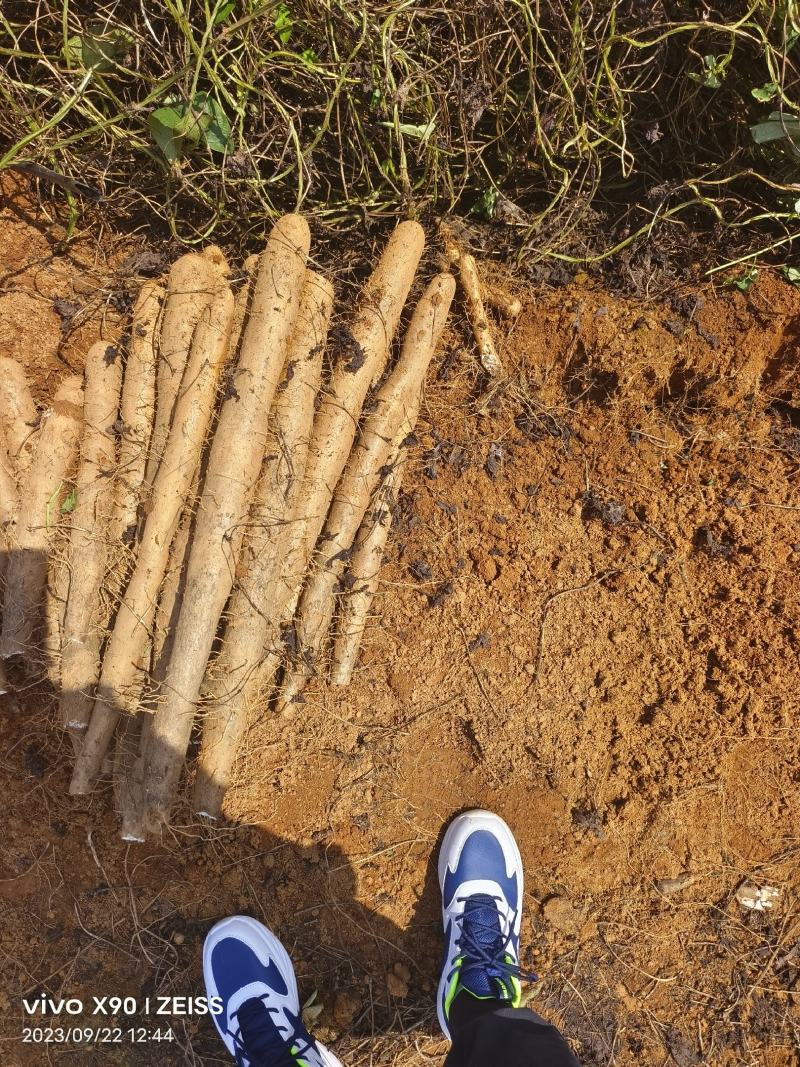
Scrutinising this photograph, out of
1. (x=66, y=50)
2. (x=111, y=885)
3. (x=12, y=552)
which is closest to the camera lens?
(x=66, y=50)

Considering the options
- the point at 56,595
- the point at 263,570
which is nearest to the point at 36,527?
the point at 56,595

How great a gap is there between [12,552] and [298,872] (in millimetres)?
1529

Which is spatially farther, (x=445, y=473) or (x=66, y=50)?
(x=445, y=473)

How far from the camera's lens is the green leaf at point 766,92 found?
7.09 feet

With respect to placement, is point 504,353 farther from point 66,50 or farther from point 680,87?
point 66,50

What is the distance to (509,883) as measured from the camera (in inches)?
95.3

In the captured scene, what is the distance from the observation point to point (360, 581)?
2.46m

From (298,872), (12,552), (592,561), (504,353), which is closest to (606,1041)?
(298,872)

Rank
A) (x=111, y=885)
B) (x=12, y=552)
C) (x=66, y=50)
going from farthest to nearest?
(x=111, y=885) → (x=12, y=552) → (x=66, y=50)

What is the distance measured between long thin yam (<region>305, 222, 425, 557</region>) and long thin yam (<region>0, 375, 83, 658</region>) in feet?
2.84

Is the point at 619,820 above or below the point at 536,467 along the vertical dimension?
below

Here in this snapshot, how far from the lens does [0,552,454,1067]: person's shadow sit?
2.41 metres

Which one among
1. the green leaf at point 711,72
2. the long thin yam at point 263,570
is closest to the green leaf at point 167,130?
the long thin yam at point 263,570

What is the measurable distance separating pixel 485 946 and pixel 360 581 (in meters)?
1.33
